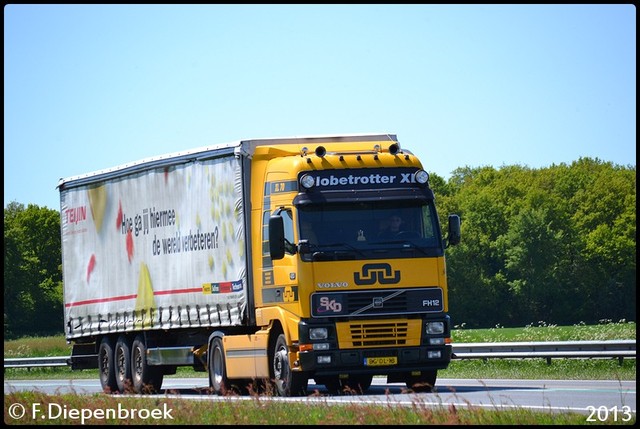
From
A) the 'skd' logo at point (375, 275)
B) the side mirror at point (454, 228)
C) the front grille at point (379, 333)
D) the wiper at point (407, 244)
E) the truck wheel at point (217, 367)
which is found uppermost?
the side mirror at point (454, 228)

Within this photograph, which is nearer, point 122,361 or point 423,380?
point 423,380

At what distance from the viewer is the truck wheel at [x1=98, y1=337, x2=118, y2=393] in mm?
26891

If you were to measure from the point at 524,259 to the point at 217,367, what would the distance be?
8866 centimetres

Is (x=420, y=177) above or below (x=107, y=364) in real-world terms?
above

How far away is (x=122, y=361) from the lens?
26.7 meters

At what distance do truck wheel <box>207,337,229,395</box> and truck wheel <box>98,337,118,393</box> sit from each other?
12.9 ft

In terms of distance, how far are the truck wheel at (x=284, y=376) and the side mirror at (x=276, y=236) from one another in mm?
1454

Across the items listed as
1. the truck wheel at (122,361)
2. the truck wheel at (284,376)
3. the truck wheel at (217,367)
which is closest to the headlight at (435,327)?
the truck wheel at (284,376)

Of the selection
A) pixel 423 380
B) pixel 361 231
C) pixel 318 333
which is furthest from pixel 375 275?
pixel 423 380

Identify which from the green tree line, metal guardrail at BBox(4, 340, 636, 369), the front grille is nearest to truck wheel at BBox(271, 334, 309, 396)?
the front grille

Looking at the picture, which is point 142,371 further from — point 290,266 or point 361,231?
point 361,231

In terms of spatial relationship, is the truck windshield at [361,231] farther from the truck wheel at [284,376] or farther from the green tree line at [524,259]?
the green tree line at [524,259]

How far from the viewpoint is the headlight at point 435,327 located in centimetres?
2120

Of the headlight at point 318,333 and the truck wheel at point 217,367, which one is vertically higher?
the headlight at point 318,333
